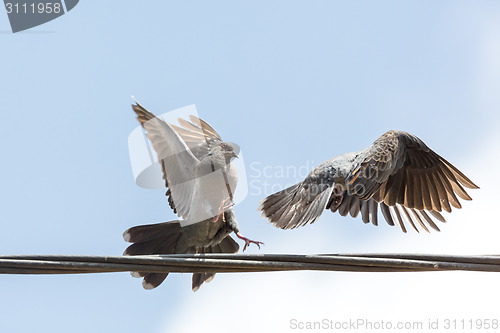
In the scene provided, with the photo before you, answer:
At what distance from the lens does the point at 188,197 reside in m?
6.21

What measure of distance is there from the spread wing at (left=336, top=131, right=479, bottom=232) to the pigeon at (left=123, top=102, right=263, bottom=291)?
1149 millimetres

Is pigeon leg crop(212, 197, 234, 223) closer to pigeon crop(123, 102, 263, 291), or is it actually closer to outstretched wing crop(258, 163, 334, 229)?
pigeon crop(123, 102, 263, 291)

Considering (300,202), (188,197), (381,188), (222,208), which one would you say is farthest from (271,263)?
(381,188)

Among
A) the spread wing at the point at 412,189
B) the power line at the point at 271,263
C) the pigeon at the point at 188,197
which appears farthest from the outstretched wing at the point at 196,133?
the power line at the point at 271,263

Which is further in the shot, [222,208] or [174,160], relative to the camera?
[174,160]

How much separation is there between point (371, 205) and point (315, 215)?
1585 millimetres

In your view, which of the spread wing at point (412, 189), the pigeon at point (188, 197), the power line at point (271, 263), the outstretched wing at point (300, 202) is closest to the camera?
the power line at point (271, 263)

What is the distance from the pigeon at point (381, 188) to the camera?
604cm

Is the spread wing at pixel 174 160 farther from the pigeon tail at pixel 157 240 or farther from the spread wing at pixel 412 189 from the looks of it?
the spread wing at pixel 412 189

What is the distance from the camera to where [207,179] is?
6078 mm

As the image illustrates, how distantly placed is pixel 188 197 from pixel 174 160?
0.36 metres

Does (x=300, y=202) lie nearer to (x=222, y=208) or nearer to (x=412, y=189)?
(x=222, y=208)

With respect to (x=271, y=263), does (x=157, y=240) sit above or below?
below

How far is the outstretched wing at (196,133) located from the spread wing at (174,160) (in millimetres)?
709
